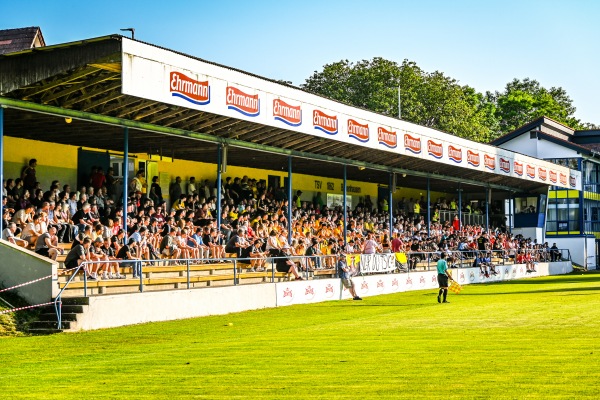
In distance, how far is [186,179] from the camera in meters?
37.3

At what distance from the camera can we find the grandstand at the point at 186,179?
22.3 m

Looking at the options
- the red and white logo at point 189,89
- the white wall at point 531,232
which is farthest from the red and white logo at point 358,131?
Answer: the white wall at point 531,232

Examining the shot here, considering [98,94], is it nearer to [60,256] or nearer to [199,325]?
[60,256]

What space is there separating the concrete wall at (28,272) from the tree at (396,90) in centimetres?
5735

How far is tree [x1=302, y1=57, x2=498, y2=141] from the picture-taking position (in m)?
77.9

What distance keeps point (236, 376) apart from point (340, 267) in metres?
20.2

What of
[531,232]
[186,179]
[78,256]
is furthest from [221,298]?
[531,232]

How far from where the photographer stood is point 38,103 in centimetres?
2391

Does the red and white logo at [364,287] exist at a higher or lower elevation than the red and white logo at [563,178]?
lower

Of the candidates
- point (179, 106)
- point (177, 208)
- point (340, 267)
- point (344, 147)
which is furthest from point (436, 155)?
point (179, 106)

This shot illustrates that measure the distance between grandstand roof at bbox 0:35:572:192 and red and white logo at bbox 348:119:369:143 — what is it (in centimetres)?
46

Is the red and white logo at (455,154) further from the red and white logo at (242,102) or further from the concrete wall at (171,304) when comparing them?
the concrete wall at (171,304)

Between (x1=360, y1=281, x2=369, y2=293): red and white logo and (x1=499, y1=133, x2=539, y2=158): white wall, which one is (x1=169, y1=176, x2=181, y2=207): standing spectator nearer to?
(x1=360, y1=281, x2=369, y2=293): red and white logo

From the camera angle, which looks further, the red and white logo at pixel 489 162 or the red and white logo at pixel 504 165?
the red and white logo at pixel 504 165
